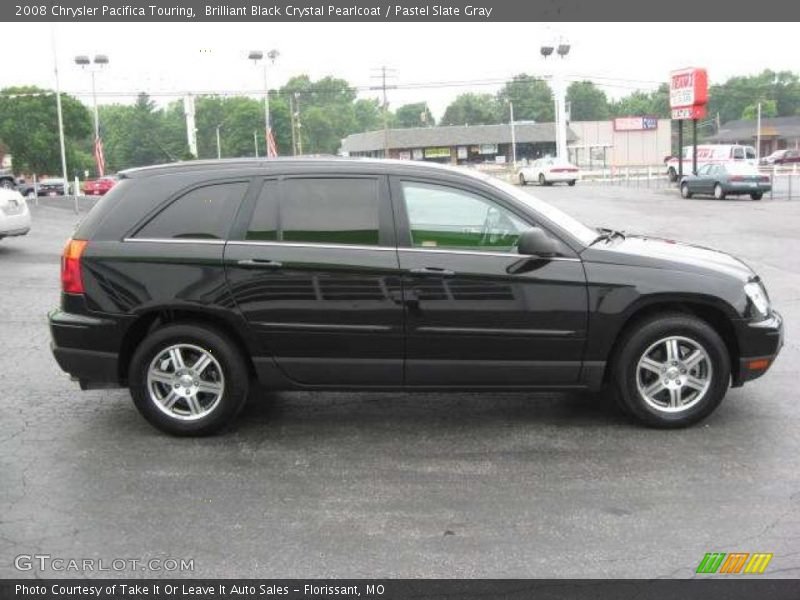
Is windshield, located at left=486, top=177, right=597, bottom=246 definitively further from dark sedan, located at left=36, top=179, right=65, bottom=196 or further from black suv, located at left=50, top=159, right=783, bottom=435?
dark sedan, located at left=36, top=179, right=65, bottom=196

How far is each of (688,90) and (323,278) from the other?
3591 centimetres

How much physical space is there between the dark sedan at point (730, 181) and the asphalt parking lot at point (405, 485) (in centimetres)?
2585

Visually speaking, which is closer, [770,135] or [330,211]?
[330,211]

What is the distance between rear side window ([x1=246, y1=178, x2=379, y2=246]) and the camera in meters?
5.09

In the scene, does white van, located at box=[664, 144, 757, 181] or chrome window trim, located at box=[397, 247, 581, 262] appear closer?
chrome window trim, located at box=[397, 247, 581, 262]

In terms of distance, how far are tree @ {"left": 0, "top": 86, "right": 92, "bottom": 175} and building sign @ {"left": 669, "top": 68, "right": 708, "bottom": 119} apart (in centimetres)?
4280

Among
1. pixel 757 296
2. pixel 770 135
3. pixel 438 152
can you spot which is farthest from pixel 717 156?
pixel 770 135

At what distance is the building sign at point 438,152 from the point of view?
89.6m

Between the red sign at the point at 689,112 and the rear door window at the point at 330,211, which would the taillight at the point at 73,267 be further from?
the red sign at the point at 689,112

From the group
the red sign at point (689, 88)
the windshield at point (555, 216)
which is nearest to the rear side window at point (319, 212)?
the windshield at point (555, 216)

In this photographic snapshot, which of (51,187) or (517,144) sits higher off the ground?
(517,144)

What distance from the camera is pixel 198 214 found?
519 centimetres

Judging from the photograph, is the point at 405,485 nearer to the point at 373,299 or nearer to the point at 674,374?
the point at 373,299

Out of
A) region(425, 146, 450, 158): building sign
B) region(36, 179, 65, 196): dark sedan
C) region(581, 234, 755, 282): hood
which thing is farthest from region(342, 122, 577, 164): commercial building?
region(581, 234, 755, 282): hood
